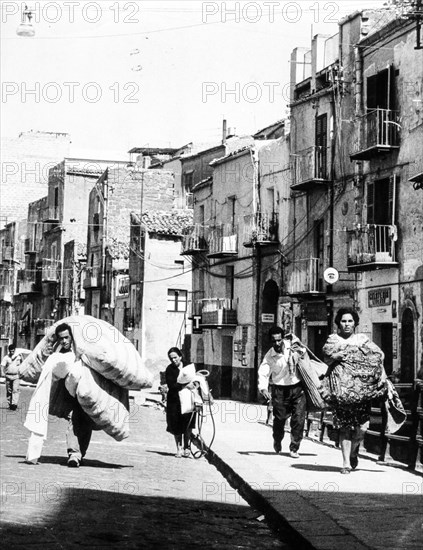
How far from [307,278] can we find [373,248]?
489 cm

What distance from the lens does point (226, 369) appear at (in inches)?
1656

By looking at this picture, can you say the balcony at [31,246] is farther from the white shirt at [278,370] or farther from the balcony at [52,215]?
the white shirt at [278,370]

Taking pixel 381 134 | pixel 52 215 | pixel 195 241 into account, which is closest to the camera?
pixel 381 134

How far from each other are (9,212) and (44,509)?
265 ft

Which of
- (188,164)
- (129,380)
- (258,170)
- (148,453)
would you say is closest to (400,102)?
(258,170)

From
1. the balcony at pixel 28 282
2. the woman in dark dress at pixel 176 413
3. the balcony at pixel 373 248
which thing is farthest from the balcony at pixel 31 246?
the woman in dark dress at pixel 176 413

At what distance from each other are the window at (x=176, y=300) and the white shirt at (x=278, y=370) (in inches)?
1533

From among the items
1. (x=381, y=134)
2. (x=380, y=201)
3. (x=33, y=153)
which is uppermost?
(x=33, y=153)

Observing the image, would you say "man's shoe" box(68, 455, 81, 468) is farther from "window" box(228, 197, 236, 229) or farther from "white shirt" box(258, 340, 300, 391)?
"window" box(228, 197, 236, 229)

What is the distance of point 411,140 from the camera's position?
91.0 ft

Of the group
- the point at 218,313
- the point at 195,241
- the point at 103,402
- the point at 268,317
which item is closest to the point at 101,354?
the point at 103,402

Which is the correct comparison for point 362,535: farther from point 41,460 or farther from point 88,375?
point 41,460

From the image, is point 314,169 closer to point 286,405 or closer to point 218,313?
point 218,313

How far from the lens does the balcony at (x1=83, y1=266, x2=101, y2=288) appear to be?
63.3 meters
